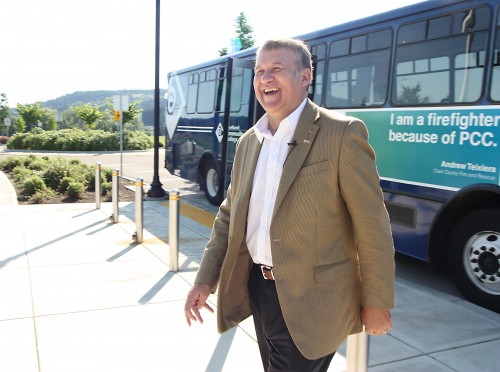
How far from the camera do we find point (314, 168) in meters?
2.01

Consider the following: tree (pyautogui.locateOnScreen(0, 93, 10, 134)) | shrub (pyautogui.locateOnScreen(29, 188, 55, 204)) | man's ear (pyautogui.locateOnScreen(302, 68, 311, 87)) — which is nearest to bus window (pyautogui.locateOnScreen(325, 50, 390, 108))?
man's ear (pyautogui.locateOnScreen(302, 68, 311, 87))

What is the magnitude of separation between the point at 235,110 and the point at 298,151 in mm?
8475

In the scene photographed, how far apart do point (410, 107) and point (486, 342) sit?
2934mm

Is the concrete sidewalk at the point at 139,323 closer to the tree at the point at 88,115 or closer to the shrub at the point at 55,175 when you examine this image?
the shrub at the point at 55,175

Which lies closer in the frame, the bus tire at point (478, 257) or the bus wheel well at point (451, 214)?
the bus tire at point (478, 257)

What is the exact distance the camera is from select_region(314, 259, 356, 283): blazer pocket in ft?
6.61

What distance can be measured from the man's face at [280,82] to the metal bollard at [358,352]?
1198 millimetres

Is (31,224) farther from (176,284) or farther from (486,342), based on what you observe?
(486,342)

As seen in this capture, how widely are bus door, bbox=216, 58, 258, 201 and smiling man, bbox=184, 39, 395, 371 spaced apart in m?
7.61

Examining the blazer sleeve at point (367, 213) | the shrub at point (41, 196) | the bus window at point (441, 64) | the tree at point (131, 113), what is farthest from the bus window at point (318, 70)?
the tree at point (131, 113)

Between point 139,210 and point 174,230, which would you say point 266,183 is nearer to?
point 174,230

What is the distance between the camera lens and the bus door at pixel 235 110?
9.85 m

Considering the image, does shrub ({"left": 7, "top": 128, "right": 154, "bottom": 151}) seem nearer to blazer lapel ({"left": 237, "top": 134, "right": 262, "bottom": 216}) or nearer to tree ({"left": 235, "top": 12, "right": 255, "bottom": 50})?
tree ({"left": 235, "top": 12, "right": 255, "bottom": 50})

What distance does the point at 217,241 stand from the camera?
2.62 m
